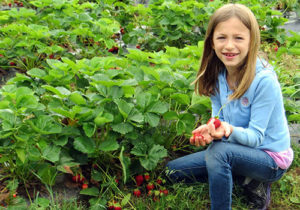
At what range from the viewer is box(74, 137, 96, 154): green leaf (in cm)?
205

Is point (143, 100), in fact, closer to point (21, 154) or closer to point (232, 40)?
point (232, 40)

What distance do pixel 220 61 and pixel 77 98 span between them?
86 cm

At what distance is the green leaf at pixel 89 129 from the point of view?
2.01 meters

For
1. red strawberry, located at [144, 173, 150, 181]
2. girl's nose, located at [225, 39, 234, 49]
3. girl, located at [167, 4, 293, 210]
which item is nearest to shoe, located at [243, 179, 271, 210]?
girl, located at [167, 4, 293, 210]

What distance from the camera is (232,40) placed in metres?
1.94

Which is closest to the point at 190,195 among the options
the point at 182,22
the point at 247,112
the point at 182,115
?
the point at 182,115

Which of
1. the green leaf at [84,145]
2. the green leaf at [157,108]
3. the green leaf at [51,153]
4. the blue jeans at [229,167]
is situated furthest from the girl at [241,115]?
the green leaf at [51,153]

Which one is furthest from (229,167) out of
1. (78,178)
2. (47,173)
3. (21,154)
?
(21,154)

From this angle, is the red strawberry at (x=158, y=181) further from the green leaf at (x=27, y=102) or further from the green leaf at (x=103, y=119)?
the green leaf at (x=27, y=102)

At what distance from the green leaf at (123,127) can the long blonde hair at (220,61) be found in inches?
18.4

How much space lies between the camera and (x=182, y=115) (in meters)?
2.27

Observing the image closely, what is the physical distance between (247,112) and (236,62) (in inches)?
11.3

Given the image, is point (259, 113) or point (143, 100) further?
Result: point (143, 100)

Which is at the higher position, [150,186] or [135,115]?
[135,115]
